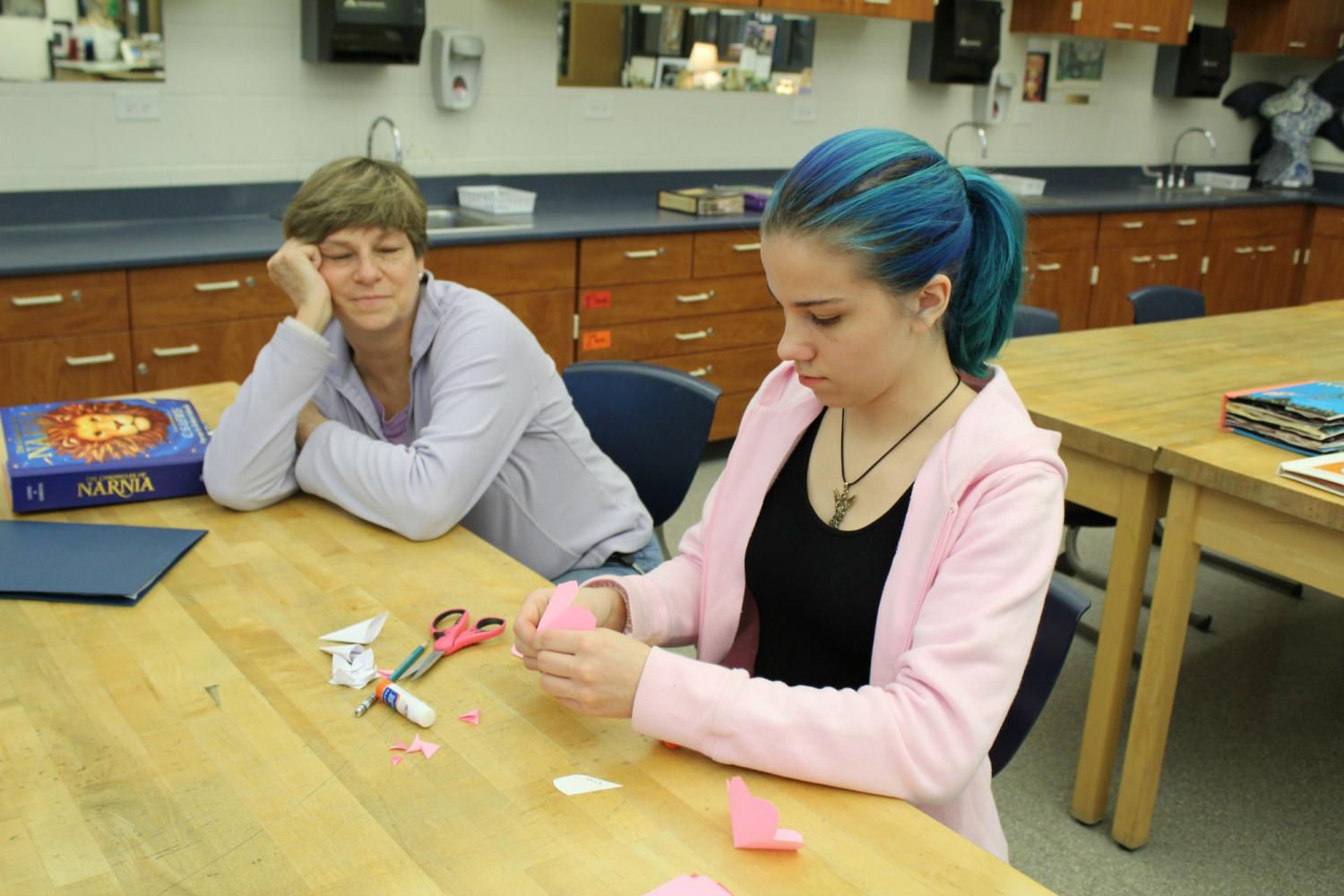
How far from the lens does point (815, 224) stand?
131cm

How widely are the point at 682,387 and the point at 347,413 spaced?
604 millimetres

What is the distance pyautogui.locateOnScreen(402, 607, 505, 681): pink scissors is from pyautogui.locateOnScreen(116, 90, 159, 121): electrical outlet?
9.68 feet

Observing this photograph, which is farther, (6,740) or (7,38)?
(7,38)

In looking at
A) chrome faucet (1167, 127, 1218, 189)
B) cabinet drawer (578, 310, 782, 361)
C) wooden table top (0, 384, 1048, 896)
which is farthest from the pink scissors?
chrome faucet (1167, 127, 1218, 189)

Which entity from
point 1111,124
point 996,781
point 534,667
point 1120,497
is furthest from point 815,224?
point 1111,124

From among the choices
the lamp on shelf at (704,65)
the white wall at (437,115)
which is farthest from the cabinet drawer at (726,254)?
the lamp on shelf at (704,65)

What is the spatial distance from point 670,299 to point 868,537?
10.1 feet

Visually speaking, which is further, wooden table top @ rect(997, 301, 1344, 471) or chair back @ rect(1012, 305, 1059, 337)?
chair back @ rect(1012, 305, 1059, 337)

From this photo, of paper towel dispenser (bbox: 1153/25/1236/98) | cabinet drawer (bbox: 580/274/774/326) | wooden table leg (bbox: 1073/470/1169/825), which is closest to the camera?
wooden table leg (bbox: 1073/470/1169/825)

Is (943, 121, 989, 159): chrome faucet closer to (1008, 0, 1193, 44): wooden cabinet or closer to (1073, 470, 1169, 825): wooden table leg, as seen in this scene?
(1008, 0, 1193, 44): wooden cabinet

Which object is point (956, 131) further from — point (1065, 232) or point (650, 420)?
point (650, 420)

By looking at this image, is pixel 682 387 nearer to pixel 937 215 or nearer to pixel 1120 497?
pixel 1120 497

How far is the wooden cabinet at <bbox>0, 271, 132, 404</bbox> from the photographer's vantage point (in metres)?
3.27

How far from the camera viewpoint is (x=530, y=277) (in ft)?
13.5
